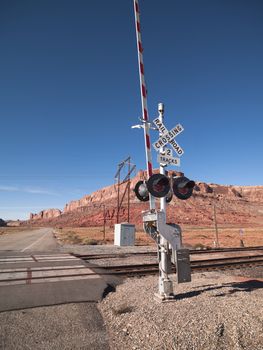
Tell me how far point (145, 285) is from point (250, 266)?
7072mm

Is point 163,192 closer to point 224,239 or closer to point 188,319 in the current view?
point 188,319

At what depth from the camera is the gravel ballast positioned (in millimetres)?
4328

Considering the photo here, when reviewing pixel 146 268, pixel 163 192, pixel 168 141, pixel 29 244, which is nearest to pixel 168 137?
pixel 168 141

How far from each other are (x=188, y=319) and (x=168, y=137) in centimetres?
404

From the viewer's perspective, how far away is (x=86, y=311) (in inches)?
240

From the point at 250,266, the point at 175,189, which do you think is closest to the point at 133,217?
the point at 250,266

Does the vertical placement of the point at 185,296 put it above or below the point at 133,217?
below

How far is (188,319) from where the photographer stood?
203 inches

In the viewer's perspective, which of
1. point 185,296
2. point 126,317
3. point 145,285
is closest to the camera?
point 126,317

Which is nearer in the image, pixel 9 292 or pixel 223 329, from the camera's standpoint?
pixel 223 329

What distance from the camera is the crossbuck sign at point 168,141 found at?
713 cm

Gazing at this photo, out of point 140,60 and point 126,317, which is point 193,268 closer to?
point 126,317

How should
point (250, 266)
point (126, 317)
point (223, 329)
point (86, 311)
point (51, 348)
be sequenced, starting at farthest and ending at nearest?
point (250, 266) → point (86, 311) → point (126, 317) → point (223, 329) → point (51, 348)

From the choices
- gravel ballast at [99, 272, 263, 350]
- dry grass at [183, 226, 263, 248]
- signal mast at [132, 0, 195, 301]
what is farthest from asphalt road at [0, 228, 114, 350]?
dry grass at [183, 226, 263, 248]
